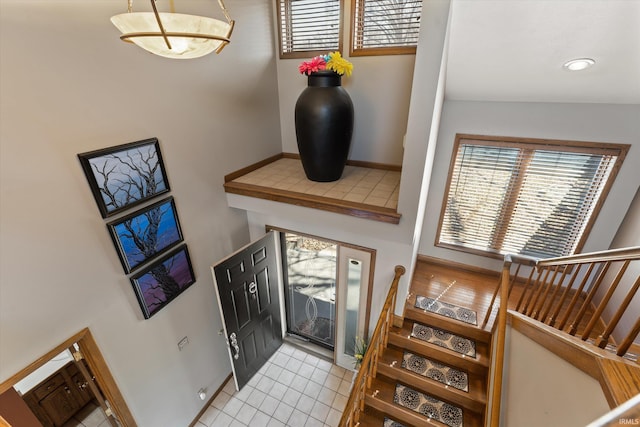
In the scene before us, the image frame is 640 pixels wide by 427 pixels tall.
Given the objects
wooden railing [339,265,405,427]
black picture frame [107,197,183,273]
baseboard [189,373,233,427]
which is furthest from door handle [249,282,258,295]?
wooden railing [339,265,405,427]

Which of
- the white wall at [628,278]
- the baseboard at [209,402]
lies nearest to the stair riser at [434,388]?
the white wall at [628,278]

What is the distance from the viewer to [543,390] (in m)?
1.64

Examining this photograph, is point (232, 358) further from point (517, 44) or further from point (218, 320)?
point (517, 44)

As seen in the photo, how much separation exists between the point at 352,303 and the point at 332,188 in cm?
143

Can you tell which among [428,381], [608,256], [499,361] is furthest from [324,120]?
[428,381]

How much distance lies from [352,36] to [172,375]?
11.9 ft

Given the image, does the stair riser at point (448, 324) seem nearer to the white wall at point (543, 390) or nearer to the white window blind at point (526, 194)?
the white wall at point (543, 390)

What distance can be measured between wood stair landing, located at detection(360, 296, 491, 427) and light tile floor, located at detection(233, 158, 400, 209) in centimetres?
135

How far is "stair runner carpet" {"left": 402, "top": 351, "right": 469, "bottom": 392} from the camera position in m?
2.62

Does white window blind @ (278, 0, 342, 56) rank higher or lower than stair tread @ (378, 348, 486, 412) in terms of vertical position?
higher

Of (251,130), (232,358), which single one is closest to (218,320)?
(232,358)

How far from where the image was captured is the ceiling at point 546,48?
172 cm

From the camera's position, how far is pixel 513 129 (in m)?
2.88

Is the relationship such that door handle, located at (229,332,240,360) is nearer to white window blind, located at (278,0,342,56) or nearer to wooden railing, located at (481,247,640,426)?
wooden railing, located at (481,247,640,426)
